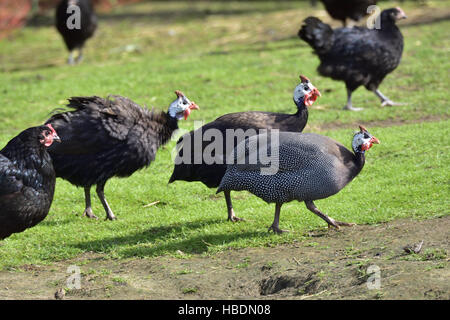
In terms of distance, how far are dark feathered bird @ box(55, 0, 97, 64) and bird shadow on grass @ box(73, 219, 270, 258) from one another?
817 cm

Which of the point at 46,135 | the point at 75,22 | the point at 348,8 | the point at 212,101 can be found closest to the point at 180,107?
the point at 46,135

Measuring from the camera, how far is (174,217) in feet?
25.0

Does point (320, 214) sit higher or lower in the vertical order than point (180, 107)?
lower

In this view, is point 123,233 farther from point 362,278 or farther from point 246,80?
point 246,80

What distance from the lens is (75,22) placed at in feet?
47.2

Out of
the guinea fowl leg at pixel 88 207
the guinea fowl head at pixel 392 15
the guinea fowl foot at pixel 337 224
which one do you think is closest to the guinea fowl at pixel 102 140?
the guinea fowl leg at pixel 88 207

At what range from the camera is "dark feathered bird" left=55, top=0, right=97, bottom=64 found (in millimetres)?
14438

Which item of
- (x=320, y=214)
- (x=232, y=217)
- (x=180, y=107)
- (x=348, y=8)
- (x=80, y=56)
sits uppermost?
(x=348, y=8)

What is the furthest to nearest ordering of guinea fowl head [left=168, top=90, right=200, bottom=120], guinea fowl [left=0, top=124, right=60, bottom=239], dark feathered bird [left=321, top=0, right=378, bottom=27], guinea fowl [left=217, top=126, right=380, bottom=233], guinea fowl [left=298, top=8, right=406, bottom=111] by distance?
dark feathered bird [left=321, top=0, right=378, bottom=27] < guinea fowl [left=298, top=8, right=406, bottom=111] < guinea fowl head [left=168, top=90, right=200, bottom=120] < guinea fowl [left=217, top=126, right=380, bottom=233] < guinea fowl [left=0, top=124, right=60, bottom=239]

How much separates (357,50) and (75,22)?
623 cm

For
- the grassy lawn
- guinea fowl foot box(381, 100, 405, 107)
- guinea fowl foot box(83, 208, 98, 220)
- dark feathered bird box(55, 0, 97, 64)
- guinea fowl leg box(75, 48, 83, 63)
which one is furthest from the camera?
guinea fowl leg box(75, 48, 83, 63)

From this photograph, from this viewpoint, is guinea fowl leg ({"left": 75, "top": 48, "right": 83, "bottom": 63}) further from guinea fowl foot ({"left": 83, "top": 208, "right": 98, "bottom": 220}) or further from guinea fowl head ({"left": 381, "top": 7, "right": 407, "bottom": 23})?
guinea fowl foot ({"left": 83, "top": 208, "right": 98, "bottom": 220})

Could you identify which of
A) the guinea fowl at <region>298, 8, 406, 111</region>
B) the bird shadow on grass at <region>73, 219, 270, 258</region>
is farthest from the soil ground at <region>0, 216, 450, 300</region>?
the guinea fowl at <region>298, 8, 406, 111</region>

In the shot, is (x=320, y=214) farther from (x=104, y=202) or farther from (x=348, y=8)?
(x=348, y=8)
